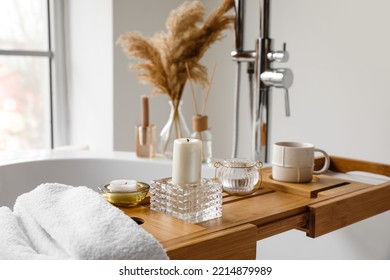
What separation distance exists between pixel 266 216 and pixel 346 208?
0.23m

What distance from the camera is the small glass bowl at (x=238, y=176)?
104cm

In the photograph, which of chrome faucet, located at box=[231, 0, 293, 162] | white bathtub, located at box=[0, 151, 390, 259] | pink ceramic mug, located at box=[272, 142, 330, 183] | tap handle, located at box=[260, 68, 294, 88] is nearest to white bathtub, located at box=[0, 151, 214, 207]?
white bathtub, located at box=[0, 151, 390, 259]

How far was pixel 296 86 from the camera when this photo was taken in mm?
2006

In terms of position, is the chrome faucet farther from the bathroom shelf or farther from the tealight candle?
the tealight candle

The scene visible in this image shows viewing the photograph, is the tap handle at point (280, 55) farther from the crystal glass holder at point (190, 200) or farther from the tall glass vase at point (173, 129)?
the crystal glass holder at point (190, 200)

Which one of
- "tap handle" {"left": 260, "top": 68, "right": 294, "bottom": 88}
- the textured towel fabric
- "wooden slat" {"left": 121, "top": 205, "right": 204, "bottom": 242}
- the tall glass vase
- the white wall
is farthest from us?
the white wall

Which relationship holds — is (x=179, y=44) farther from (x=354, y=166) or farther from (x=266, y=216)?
(x=266, y=216)

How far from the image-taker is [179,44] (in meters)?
1.57

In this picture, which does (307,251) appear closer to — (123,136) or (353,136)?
(353,136)

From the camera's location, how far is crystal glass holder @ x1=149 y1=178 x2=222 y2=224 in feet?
2.88

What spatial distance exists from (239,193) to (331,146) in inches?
38.0

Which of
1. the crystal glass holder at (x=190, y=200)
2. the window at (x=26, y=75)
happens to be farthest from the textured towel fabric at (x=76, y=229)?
the window at (x=26, y=75)

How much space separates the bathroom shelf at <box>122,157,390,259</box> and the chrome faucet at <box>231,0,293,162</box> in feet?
0.72
